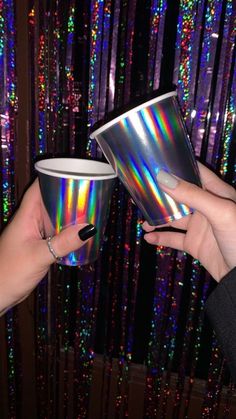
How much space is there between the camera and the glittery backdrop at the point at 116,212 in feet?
3.15

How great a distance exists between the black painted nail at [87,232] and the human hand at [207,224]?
194 mm

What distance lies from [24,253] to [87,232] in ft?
0.68

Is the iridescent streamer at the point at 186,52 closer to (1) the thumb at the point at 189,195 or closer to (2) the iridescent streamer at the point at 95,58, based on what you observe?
(2) the iridescent streamer at the point at 95,58

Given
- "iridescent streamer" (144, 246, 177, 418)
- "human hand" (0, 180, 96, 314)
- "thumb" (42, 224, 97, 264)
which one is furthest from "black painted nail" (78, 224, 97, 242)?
"iridescent streamer" (144, 246, 177, 418)

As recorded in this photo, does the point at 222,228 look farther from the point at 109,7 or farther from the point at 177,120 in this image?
the point at 109,7

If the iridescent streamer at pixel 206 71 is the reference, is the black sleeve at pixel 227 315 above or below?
below

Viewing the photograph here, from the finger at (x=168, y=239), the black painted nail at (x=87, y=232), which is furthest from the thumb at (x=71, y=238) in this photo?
the finger at (x=168, y=239)

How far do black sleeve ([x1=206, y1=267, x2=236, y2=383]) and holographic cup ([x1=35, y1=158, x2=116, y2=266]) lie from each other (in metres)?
0.30

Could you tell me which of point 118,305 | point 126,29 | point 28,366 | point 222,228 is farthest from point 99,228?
point 28,366

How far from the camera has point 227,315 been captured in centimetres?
75

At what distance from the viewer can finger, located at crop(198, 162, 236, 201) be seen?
0.86 metres

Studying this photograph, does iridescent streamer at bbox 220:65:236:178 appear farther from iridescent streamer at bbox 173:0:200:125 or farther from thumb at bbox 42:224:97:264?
thumb at bbox 42:224:97:264

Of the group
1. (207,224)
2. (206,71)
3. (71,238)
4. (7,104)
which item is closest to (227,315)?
(207,224)

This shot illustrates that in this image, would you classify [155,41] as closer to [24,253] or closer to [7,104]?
[7,104]
